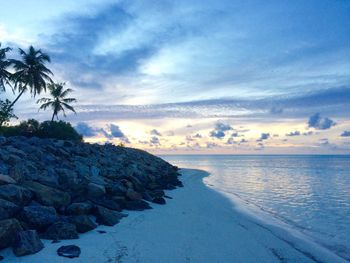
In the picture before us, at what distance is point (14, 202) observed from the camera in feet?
29.9

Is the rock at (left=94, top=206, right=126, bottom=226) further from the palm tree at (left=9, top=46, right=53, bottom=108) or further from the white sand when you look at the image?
the palm tree at (left=9, top=46, right=53, bottom=108)

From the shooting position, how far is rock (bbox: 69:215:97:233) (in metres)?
9.19

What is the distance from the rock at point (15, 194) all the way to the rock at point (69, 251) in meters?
2.41

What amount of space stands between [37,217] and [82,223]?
1.19 m

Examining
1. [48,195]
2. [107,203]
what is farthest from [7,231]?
[107,203]

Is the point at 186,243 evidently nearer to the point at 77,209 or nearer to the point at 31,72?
the point at 77,209

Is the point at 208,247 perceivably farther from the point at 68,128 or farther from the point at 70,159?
the point at 68,128

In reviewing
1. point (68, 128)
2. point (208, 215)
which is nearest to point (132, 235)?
point (208, 215)

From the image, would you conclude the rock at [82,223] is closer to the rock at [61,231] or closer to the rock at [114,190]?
the rock at [61,231]

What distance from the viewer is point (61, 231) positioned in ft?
28.0

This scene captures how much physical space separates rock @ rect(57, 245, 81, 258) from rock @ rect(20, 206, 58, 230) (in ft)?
4.28

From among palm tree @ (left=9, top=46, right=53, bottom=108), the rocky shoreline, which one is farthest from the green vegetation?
the rocky shoreline

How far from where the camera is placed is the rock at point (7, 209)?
322 inches

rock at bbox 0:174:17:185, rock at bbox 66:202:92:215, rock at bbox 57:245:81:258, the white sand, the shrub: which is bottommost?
the white sand
